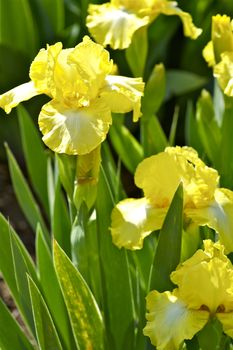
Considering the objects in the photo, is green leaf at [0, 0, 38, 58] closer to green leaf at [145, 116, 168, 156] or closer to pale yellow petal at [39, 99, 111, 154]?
green leaf at [145, 116, 168, 156]

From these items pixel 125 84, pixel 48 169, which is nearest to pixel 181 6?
pixel 48 169

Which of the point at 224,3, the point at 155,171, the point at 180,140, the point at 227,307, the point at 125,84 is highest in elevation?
the point at 125,84

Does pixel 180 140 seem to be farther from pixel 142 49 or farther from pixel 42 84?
pixel 42 84

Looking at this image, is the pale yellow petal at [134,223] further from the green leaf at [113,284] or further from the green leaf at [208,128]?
the green leaf at [208,128]

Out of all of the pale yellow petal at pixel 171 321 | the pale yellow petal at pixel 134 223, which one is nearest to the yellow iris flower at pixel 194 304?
the pale yellow petal at pixel 171 321

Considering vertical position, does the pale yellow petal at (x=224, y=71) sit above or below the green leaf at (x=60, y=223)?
above

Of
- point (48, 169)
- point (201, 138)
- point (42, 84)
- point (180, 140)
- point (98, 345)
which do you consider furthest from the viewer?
point (180, 140)

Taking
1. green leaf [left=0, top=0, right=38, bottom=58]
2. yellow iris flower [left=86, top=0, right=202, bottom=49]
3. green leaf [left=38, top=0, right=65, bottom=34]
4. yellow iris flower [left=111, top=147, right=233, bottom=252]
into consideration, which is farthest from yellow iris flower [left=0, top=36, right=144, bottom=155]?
green leaf [left=38, top=0, right=65, bottom=34]
